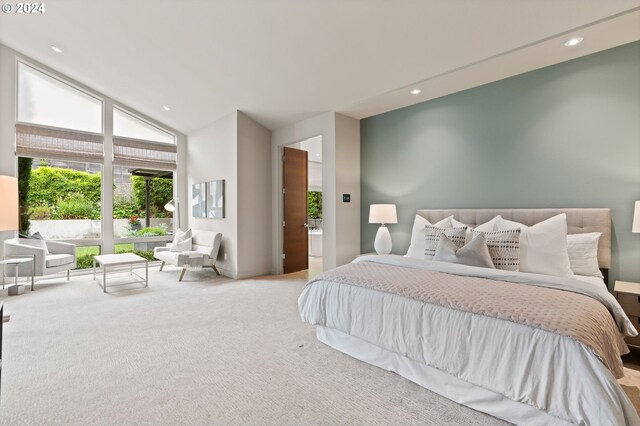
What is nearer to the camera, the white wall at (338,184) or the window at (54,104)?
the white wall at (338,184)

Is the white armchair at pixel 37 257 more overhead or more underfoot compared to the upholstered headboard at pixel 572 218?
more underfoot

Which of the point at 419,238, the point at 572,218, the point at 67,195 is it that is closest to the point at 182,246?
the point at 67,195

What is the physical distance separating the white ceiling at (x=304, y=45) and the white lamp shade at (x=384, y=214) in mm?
1562

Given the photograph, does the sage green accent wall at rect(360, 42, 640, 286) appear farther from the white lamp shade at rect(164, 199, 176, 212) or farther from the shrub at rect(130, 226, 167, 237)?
the shrub at rect(130, 226, 167, 237)

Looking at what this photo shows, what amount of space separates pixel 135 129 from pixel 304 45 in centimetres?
482

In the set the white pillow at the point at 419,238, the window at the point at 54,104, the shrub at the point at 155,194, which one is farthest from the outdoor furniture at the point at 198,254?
the white pillow at the point at 419,238

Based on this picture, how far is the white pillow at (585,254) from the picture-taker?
296 cm

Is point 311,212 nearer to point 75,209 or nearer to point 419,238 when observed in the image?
point 75,209

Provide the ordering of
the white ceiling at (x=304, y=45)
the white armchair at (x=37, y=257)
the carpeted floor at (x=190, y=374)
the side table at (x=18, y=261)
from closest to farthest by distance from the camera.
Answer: the carpeted floor at (x=190, y=374)
the white ceiling at (x=304, y=45)
the side table at (x=18, y=261)
the white armchair at (x=37, y=257)

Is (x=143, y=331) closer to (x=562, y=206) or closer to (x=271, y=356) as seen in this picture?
(x=271, y=356)

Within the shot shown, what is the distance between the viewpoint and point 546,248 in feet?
9.68

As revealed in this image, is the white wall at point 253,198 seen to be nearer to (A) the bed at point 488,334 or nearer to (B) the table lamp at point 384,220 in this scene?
(B) the table lamp at point 384,220

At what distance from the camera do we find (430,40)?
3205mm

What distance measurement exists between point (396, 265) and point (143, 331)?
2638 millimetres
